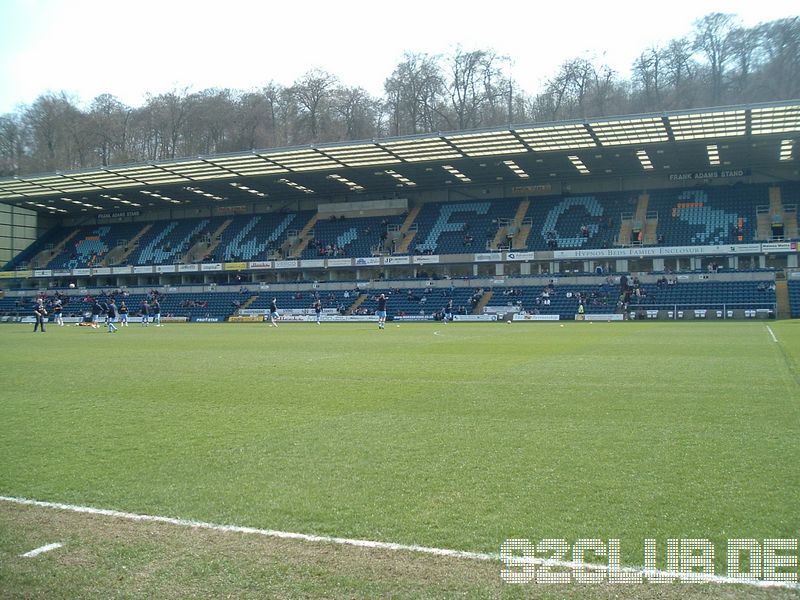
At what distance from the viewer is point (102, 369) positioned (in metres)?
17.8

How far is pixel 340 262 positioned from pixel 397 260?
18.7ft

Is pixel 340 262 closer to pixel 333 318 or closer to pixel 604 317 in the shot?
pixel 333 318

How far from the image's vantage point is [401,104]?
253 ft

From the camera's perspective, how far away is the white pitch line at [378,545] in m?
4.53

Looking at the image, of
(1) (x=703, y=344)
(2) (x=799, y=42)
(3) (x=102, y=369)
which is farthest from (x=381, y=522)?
(2) (x=799, y=42)

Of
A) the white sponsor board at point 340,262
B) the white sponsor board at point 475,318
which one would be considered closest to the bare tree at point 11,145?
the white sponsor board at point 340,262

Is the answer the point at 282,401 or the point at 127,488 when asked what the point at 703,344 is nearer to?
the point at 282,401

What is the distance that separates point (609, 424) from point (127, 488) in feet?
20.7

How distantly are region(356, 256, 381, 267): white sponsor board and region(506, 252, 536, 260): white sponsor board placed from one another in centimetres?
1208

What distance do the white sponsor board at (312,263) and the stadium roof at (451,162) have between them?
739cm

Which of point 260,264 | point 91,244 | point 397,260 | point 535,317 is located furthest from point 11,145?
point 535,317

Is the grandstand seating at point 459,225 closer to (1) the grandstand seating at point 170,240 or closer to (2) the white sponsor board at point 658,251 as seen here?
(2) the white sponsor board at point 658,251

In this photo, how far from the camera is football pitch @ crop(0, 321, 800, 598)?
493cm

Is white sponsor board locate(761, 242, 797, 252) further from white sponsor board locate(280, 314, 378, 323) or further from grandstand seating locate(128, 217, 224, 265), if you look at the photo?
grandstand seating locate(128, 217, 224, 265)
